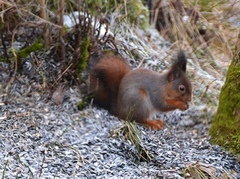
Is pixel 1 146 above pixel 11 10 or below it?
below

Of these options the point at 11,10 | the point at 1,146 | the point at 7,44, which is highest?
the point at 11,10

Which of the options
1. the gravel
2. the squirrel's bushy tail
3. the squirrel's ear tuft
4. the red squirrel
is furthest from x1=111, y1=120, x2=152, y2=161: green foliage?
the squirrel's ear tuft

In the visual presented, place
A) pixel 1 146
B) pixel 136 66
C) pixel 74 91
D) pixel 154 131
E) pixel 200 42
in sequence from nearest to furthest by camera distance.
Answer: pixel 1 146, pixel 154 131, pixel 74 91, pixel 136 66, pixel 200 42

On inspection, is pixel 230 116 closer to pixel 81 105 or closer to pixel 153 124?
pixel 153 124

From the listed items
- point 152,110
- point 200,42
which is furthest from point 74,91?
point 200,42

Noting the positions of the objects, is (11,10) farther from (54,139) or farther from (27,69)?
(54,139)

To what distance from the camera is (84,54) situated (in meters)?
4.07

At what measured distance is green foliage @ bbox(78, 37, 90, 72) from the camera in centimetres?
406

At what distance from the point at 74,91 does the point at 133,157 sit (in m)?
0.97

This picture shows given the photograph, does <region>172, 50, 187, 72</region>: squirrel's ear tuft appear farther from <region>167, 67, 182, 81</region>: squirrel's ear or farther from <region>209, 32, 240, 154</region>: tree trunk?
<region>209, 32, 240, 154</region>: tree trunk

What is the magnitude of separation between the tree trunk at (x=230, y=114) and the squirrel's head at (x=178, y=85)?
0.54 metres

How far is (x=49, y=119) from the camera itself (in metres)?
3.69

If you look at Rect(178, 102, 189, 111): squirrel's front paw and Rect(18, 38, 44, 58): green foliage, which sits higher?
Rect(18, 38, 44, 58): green foliage

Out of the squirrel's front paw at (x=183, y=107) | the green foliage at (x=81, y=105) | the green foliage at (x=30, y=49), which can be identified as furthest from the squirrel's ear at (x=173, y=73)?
the green foliage at (x=30, y=49)
